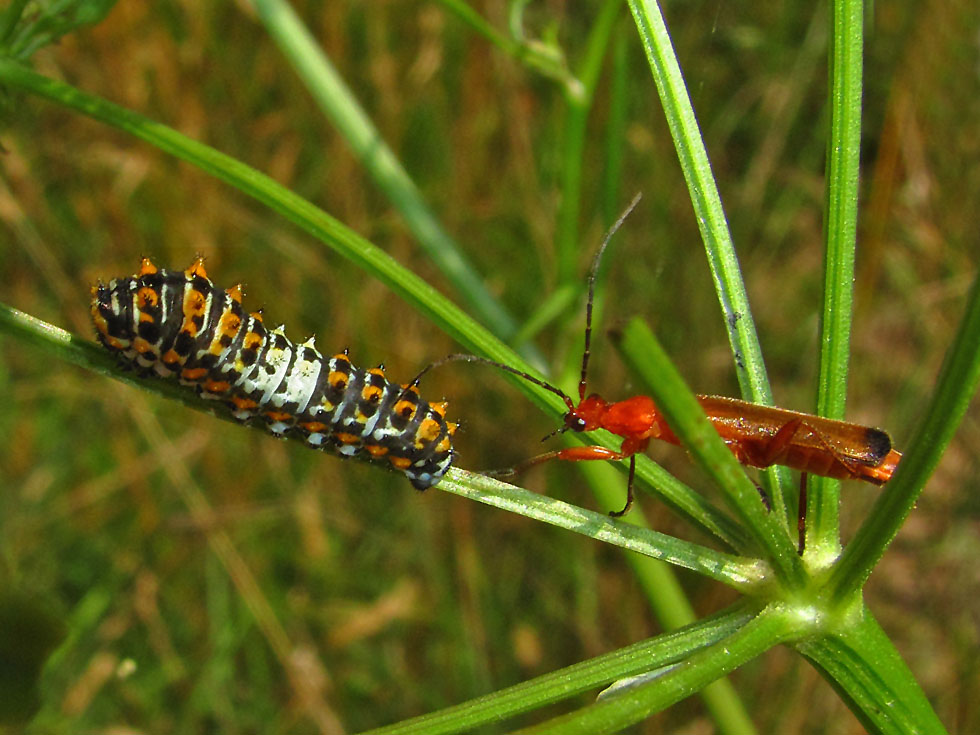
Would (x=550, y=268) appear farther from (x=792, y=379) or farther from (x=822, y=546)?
(x=822, y=546)

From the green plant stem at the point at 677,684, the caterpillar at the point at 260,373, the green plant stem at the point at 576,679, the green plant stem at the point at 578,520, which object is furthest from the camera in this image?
the caterpillar at the point at 260,373

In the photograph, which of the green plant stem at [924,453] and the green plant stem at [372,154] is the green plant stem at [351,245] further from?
the green plant stem at [372,154]

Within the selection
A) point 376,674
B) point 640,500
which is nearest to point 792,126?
point 640,500

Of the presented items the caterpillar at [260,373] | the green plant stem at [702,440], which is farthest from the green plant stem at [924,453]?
the caterpillar at [260,373]

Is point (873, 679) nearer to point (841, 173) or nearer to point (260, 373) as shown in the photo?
point (841, 173)

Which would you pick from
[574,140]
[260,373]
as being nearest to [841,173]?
[260,373]

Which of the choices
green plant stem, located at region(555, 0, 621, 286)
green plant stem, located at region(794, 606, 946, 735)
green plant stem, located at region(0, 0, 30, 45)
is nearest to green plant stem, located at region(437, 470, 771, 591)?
green plant stem, located at region(794, 606, 946, 735)

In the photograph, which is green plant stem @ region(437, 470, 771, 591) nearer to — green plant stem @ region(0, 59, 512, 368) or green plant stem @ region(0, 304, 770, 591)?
green plant stem @ region(0, 304, 770, 591)
